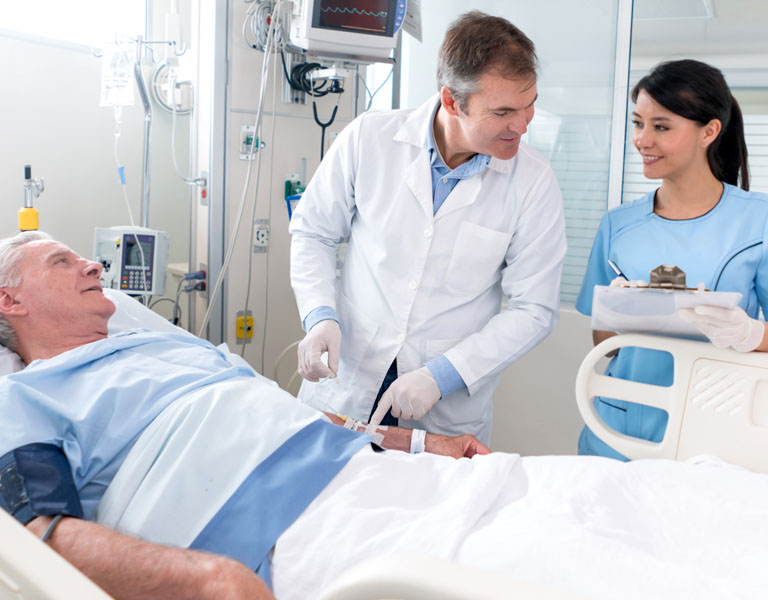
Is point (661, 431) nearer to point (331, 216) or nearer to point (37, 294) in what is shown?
point (331, 216)

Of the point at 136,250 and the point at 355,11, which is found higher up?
the point at 355,11

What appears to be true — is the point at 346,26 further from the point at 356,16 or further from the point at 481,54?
the point at 481,54

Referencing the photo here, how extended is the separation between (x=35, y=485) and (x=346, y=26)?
1.75 meters

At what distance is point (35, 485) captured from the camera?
114cm

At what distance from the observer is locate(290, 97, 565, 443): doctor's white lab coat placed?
1.80 m

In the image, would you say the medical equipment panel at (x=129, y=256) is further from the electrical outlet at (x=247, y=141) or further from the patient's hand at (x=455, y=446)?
the patient's hand at (x=455, y=446)

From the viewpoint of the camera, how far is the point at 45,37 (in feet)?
→ 9.53

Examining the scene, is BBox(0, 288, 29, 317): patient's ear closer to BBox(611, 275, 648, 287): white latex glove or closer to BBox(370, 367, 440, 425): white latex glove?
BBox(370, 367, 440, 425): white latex glove

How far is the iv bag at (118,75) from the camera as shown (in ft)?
7.95

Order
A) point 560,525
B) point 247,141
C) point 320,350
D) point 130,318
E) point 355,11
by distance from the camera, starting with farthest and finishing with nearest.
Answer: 1. point 247,141
2. point 355,11
3. point 130,318
4. point 320,350
5. point 560,525

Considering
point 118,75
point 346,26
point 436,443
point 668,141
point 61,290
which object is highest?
point 346,26

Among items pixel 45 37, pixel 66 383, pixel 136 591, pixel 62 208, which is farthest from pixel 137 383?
pixel 45 37

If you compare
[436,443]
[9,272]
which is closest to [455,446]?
[436,443]

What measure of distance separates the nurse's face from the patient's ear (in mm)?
1502
